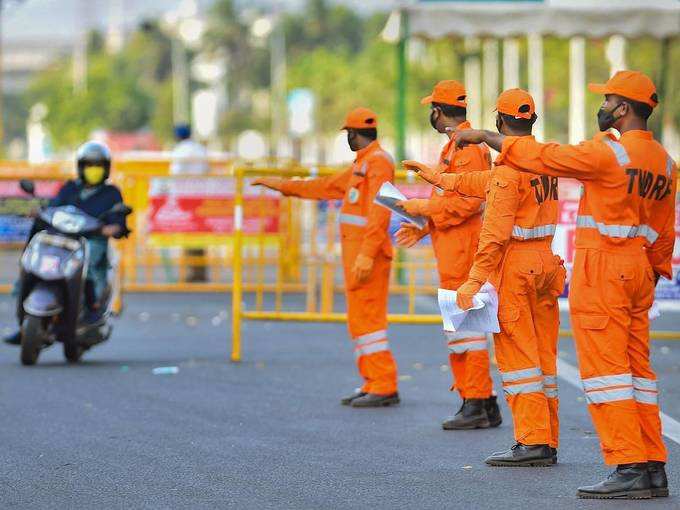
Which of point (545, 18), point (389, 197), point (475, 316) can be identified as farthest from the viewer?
point (545, 18)

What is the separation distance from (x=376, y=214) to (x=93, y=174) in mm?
3481

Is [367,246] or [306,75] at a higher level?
[306,75]

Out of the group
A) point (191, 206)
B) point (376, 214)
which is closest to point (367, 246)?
point (376, 214)

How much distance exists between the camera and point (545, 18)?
63.2ft

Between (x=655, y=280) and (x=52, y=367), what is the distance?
644cm

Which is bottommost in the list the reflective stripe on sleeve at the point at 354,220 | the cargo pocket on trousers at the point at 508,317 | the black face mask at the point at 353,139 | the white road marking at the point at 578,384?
the white road marking at the point at 578,384

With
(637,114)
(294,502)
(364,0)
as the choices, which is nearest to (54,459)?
(294,502)

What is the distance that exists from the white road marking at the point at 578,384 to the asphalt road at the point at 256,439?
0.30 m

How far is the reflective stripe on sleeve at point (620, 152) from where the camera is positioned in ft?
23.8

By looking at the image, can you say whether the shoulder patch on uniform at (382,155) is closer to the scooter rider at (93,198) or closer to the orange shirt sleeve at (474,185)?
the orange shirt sleeve at (474,185)

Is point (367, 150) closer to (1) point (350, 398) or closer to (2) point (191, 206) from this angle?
(1) point (350, 398)

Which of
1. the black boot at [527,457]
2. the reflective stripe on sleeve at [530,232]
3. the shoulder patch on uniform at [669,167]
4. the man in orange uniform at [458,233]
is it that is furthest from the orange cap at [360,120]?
the shoulder patch on uniform at [669,167]

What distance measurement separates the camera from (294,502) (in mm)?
7371

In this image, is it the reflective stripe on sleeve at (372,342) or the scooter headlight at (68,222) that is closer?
the reflective stripe on sleeve at (372,342)
